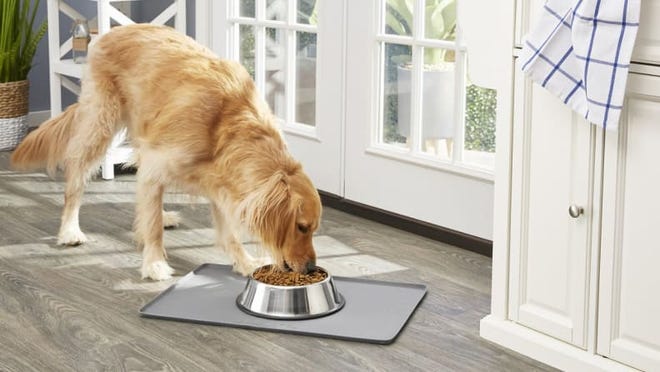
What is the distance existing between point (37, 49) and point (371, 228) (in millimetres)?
2610

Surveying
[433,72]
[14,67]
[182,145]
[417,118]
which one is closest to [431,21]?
[433,72]

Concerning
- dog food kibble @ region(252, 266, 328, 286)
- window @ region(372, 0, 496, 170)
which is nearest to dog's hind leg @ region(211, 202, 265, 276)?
dog food kibble @ region(252, 266, 328, 286)

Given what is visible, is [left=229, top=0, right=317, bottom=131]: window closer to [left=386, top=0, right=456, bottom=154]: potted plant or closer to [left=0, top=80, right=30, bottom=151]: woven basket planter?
[left=386, top=0, right=456, bottom=154]: potted plant

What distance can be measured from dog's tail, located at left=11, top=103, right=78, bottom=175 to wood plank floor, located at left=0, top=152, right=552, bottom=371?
0.90 feet

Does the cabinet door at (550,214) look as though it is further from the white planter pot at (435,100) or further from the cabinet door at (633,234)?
the white planter pot at (435,100)

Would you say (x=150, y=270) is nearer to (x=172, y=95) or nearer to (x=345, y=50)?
(x=172, y=95)

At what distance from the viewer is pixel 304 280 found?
294 cm

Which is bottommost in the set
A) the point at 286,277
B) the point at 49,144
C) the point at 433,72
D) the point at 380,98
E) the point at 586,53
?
the point at 286,277

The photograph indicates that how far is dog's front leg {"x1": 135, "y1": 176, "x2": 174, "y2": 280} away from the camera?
10.7 ft

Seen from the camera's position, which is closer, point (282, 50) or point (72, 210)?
point (72, 210)

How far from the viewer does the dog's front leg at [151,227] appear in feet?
10.7

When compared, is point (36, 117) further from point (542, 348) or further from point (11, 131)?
point (542, 348)

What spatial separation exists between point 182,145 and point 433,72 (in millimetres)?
1006

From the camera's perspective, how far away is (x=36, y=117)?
18.4ft
